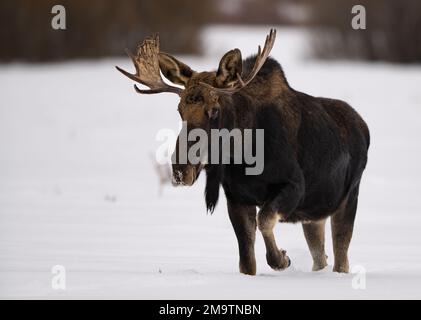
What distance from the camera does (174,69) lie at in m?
8.45

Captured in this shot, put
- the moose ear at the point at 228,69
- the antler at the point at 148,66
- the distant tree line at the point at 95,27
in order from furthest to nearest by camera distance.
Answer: the distant tree line at the point at 95,27, the antler at the point at 148,66, the moose ear at the point at 228,69

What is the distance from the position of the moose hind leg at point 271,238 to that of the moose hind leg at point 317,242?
1128 millimetres

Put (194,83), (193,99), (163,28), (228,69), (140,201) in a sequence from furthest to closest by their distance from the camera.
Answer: (163,28)
(140,201)
(228,69)
(194,83)
(193,99)

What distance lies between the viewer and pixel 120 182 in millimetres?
17312

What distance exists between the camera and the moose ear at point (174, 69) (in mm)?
8344

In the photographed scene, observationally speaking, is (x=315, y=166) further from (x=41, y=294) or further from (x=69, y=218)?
(x=69, y=218)

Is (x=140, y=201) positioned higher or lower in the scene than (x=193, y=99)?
lower

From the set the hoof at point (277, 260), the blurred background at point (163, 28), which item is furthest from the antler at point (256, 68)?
the blurred background at point (163, 28)

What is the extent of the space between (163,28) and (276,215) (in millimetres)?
27399

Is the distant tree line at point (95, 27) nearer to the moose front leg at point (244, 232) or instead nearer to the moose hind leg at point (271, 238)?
the moose front leg at point (244, 232)

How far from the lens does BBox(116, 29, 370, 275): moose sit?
8047 mm

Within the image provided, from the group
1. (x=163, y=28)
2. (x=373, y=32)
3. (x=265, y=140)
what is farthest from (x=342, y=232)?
(x=163, y=28)

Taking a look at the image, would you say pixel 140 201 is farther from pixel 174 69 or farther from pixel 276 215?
pixel 276 215

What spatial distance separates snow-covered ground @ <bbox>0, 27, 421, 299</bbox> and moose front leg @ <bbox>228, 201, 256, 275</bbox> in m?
0.25
